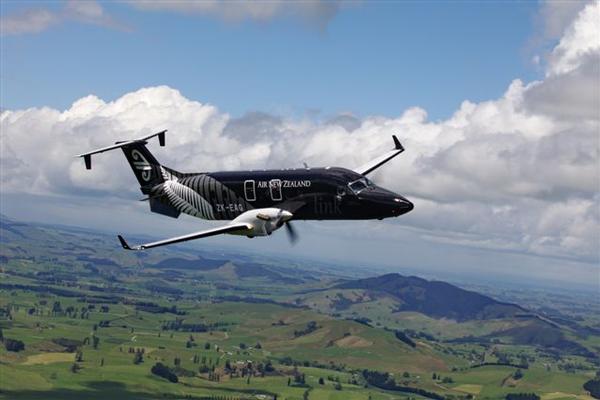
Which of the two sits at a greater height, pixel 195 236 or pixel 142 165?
pixel 142 165

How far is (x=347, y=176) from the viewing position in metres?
53.2

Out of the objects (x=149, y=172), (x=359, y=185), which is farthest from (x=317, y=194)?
(x=149, y=172)

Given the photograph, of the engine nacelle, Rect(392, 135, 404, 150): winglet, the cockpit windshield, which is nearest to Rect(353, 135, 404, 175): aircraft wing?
Rect(392, 135, 404, 150): winglet

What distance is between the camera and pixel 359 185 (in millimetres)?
53094

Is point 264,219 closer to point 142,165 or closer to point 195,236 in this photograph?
point 195,236

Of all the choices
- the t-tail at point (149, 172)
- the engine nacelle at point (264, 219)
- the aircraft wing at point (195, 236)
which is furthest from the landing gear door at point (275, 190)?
the t-tail at point (149, 172)

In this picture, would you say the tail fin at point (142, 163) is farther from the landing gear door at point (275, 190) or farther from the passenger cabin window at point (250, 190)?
the landing gear door at point (275, 190)

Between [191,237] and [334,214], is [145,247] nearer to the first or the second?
[191,237]

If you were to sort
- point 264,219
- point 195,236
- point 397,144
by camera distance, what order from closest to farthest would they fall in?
point 195,236
point 264,219
point 397,144

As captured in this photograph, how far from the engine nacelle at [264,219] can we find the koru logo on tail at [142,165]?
15.8 m

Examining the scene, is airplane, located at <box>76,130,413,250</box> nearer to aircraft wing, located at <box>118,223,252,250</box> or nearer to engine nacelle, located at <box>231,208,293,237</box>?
engine nacelle, located at <box>231,208,293,237</box>

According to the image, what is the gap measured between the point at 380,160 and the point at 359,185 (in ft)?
49.3

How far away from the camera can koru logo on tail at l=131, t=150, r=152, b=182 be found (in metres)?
61.0

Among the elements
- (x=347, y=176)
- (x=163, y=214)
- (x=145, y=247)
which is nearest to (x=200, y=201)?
(x=163, y=214)
